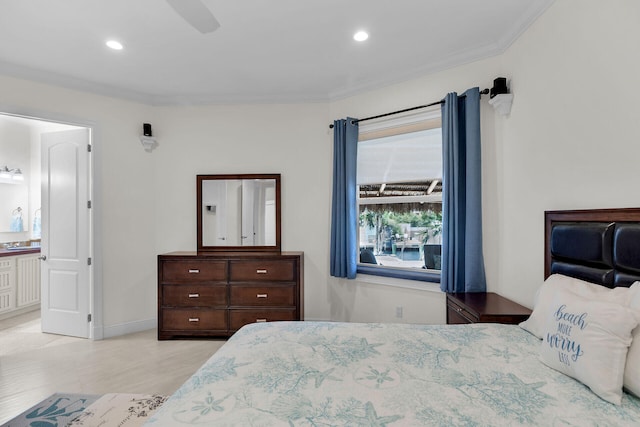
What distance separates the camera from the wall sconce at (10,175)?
4.80m

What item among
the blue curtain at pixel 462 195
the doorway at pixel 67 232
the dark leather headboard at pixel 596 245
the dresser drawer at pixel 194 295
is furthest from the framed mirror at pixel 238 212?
the dark leather headboard at pixel 596 245

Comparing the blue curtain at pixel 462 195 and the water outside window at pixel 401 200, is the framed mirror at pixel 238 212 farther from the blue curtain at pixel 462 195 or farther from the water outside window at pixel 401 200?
the blue curtain at pixel 462 195

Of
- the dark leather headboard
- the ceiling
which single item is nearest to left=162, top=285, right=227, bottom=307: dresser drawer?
the ceiling

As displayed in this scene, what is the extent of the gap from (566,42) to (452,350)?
6.39ft

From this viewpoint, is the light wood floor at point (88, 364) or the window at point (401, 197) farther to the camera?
the window at point (401, 197)

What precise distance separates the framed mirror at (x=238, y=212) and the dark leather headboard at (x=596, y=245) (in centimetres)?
265

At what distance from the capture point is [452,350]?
4.98 feet

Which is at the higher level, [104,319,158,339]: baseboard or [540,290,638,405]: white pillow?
[540,290,638,405]: white pillow

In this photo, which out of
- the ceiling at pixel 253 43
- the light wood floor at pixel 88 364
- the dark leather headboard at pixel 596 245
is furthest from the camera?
the light wood floor at pixel 88 364

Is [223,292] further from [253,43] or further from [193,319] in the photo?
[253,43]

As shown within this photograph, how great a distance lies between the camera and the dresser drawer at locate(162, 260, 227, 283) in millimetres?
3492

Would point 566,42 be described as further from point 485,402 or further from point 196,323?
point 196,323

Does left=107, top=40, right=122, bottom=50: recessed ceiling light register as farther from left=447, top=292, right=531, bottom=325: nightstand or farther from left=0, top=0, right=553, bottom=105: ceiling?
left=447, top=292, right=531, bottom=325: nightstand

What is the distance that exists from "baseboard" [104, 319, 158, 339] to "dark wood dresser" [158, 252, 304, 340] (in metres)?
0.50
